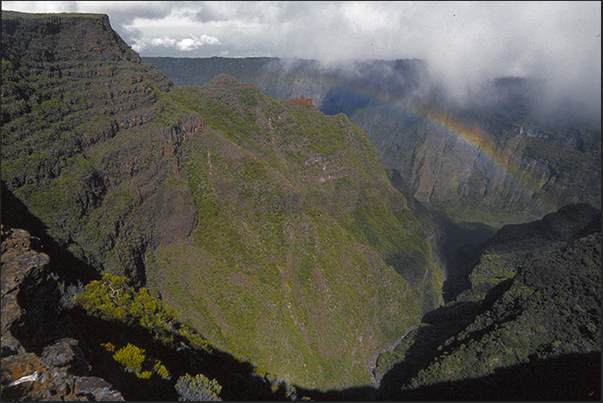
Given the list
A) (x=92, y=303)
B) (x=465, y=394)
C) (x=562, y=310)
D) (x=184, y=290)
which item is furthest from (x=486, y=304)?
(x=92, y=303)

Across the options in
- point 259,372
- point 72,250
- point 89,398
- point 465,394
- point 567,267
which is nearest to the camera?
point 89,398

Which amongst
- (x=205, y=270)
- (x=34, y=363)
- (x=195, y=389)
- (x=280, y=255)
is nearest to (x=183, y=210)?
(x=205, y=270)

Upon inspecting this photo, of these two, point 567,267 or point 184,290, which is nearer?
point 184,290

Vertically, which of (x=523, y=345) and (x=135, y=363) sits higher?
(x=135, y=363)

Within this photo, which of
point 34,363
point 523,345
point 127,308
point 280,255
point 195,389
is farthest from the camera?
point 280,255

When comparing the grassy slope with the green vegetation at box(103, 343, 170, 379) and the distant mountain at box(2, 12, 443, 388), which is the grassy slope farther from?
the green vegetation at box(103, 343, 170, 379)

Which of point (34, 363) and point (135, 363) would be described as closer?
point (34, 363)

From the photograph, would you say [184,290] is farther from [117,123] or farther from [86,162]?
[117,123]

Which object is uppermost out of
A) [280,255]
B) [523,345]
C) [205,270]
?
[280,255]

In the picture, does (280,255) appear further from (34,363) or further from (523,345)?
(34,363)

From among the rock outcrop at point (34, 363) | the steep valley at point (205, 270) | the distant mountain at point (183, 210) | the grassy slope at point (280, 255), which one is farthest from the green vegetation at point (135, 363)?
the grassy slope at point (280, 255)
